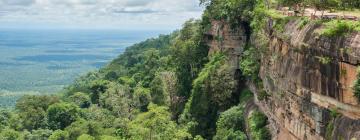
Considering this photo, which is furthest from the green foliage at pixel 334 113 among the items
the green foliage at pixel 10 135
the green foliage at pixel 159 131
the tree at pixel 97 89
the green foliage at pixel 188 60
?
the tree at pixel 97 89

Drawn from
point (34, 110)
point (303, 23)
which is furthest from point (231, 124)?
point (34, 110)

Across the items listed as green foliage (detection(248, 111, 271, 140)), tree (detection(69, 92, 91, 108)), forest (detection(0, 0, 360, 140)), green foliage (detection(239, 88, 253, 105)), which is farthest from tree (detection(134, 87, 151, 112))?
green foliage (detection(248, 111, 271, 140))

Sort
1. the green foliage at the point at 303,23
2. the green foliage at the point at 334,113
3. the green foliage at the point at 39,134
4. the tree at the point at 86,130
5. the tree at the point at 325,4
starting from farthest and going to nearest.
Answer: the green foliage at the point at 39,134
the tree at the point at 86,130
the tree at the point at 325,4
the green foliage at the point at 303,23
the green foliage at the point at 334,113

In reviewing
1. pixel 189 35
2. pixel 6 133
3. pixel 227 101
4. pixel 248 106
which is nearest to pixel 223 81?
pixel 227 101

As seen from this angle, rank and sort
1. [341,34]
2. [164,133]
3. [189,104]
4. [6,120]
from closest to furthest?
1. [341,34]
2. [164,133]
3. [189,104]
4. [6,120]

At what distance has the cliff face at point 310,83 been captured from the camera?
73.2ft

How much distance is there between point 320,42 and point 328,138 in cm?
437

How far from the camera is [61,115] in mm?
→ 64000

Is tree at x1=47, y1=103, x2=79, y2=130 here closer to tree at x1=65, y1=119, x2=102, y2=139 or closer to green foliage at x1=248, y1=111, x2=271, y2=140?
tree at x1=65, y1=119, x2=102, y2=139

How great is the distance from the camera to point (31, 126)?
2483 inches

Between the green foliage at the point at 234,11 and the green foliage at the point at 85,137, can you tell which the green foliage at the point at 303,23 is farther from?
the green foliage at the point at 85,137

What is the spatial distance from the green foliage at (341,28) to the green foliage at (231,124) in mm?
14568

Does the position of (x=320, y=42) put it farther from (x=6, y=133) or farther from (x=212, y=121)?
(x=6, y=133)

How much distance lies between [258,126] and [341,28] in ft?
42.1
